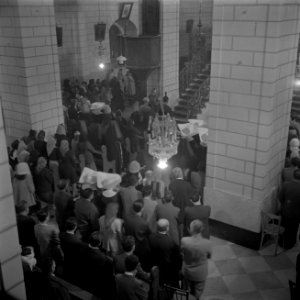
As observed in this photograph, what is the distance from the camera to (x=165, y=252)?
224 inches

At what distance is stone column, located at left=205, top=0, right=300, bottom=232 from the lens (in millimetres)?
6641

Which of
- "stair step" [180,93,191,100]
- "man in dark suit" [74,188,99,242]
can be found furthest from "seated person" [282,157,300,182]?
"stair step" [180,93,191,100]

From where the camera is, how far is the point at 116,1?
19781 mm

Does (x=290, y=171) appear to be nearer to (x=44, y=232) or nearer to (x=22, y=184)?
(x=44, y=232)

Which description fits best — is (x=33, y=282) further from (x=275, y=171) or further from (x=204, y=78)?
(x=204, y=78)

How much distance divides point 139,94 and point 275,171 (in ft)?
30.2

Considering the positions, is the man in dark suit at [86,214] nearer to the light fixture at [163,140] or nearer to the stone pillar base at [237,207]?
the light fixture at [163,140]

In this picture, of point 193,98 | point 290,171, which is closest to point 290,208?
point 290,171

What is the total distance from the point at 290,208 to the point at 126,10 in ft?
48.5

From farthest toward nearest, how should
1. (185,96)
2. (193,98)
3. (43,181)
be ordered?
1. (185,96)
2. (193,98)
3. (43,181)

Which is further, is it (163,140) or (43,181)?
(43,181)

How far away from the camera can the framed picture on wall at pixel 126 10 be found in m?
19.5

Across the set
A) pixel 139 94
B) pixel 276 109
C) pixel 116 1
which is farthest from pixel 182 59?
pixel 276 109

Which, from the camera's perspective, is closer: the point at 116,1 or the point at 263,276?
the point at 263,276
